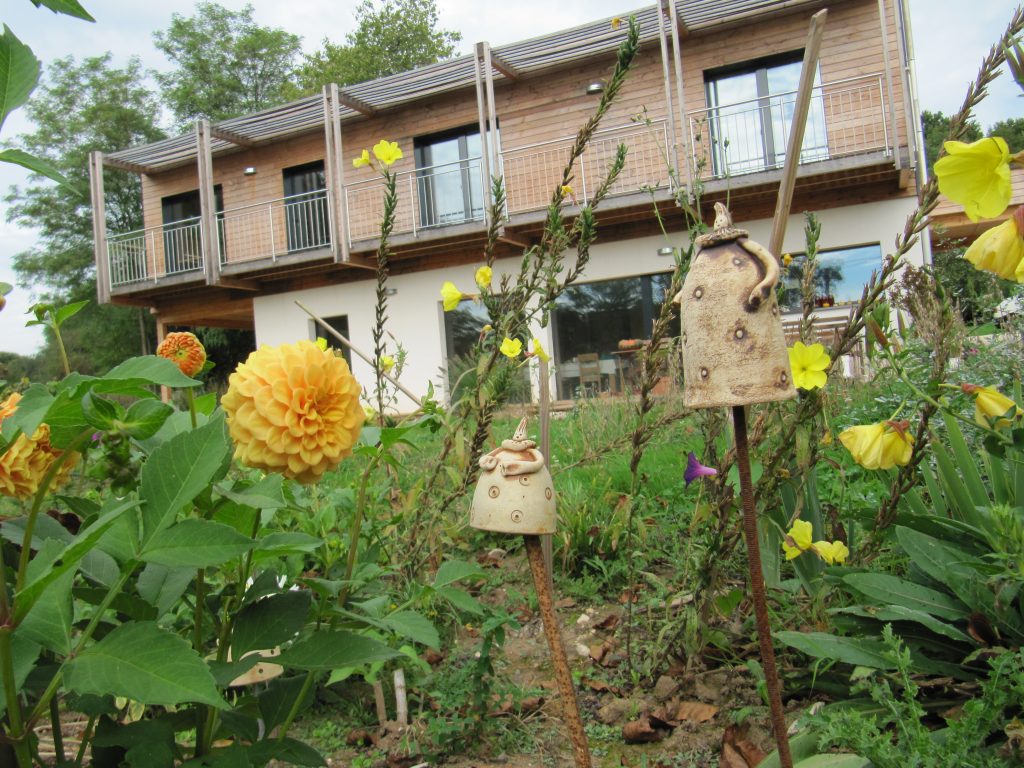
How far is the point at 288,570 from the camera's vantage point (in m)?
1.34

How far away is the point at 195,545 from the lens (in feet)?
2.17

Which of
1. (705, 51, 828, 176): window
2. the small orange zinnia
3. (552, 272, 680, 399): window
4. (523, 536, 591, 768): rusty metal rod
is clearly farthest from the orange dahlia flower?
(552, 272, 680, 399): window

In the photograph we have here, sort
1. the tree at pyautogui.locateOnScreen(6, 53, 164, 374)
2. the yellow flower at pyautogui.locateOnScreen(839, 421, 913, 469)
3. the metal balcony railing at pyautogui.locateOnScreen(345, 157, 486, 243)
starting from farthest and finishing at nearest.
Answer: the tree at pyautogui.locateOnScreen(6, 53, 164, 374)
the metal balcony railing at pyautogui.locateOnScreen(345, 157, 486, 243)
the yellow flower at pyautogui.locateOnScreen(839, 421, 913, 469)

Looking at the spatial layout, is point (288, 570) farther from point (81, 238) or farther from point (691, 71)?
point (81, 238)

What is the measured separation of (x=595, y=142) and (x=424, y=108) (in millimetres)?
3457

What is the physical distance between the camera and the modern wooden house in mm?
9125

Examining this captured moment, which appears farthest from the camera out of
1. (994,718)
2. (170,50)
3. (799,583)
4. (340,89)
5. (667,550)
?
(170,50)

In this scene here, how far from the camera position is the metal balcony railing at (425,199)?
11.2m

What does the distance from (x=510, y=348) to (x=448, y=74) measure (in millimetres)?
10669

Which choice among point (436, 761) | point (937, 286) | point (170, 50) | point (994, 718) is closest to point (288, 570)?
point (436, 761)

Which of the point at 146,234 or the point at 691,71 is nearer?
the point at 691,71

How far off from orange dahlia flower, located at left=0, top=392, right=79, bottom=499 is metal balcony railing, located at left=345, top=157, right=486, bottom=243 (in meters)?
10.3

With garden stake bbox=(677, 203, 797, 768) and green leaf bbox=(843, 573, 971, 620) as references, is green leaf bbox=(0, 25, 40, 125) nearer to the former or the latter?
garden stake bbox=(677, 203, 797, 768)

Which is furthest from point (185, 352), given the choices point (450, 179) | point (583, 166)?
point (450, 179)
